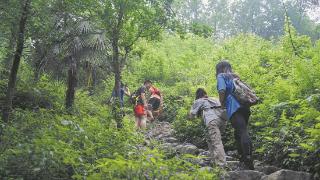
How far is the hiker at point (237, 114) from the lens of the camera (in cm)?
666

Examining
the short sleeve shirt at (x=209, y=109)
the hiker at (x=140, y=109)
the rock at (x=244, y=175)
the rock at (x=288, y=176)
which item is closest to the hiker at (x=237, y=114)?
the short sleeve shirt at (x=209, y=109)

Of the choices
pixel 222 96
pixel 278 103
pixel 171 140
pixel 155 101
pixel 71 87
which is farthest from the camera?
pixel 155 101

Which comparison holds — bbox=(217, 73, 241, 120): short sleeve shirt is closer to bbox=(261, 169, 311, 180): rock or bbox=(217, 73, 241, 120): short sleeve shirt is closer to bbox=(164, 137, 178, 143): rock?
bbox=(261, 169, 311, 180): rock

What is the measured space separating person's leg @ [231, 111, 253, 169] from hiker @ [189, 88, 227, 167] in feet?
1.08

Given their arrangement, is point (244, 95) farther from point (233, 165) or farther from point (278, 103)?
point (278, 103)

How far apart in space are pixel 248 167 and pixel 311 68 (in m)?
2.88

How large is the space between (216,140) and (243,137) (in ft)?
1.65

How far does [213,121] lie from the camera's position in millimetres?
7172

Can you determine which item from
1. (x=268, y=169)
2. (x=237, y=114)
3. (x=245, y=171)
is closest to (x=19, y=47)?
(x=237, y=114)

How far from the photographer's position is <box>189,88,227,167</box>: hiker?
6891 millimetres

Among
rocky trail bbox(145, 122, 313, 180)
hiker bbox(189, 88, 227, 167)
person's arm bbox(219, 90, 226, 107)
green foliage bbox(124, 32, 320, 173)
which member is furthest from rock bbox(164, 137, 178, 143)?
person's arm bbox(219, 90, 226, 107)

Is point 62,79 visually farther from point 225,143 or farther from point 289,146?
point 289,146

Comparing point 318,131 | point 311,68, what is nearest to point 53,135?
point 318,131

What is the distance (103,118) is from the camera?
8.93 m
